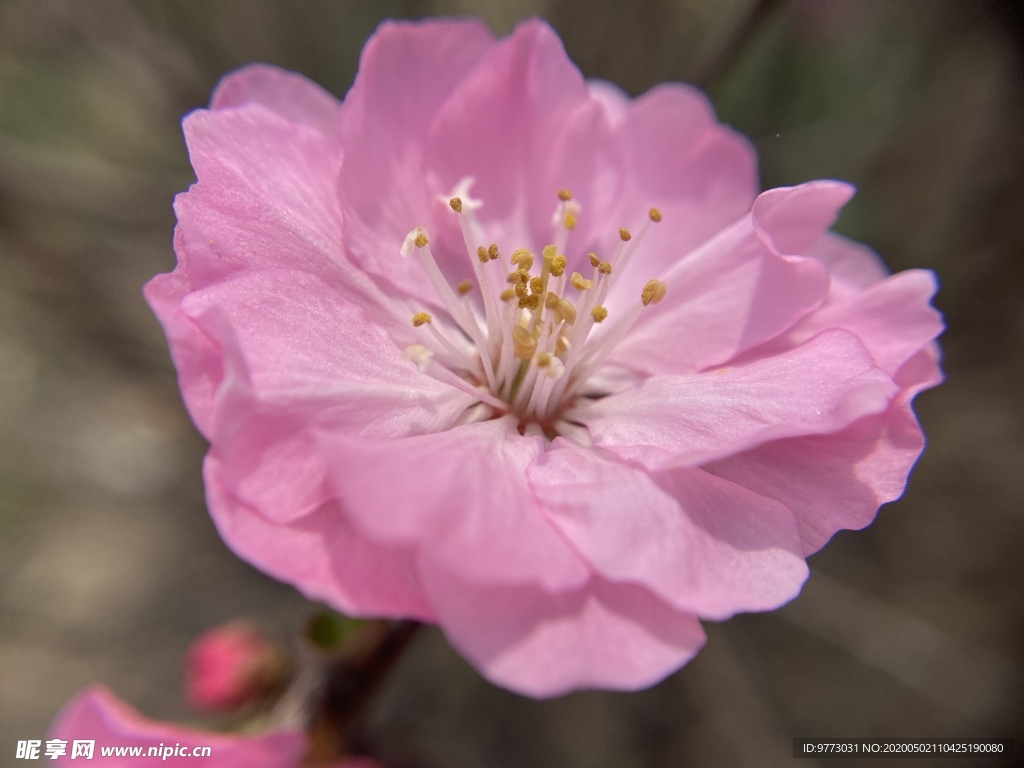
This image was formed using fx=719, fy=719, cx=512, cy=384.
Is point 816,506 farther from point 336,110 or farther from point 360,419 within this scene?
point 336,110

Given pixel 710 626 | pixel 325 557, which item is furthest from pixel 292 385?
pixel 710 626

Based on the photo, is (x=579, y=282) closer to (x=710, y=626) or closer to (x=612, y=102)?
(x=612, y=102)

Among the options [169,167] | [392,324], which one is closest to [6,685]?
[169,167]

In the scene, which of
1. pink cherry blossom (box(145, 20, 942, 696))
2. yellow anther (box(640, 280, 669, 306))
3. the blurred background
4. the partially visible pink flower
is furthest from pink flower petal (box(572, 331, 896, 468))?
the blurred background

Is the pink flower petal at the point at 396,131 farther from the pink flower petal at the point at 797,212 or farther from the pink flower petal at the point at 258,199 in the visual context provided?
the pink flower petal at the point at 797,212

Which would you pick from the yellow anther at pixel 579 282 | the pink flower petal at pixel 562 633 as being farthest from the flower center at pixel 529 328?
the pink flower petal at pixel 562 633

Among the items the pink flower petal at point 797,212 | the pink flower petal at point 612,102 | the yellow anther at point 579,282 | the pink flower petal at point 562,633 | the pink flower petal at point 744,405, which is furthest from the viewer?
the pink flower petal at point 612,102

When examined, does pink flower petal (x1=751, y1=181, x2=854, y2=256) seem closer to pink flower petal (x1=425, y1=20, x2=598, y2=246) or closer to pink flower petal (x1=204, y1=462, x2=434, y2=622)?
pink flower petal (x1=425, y1=20, x2=598, y2=246)
